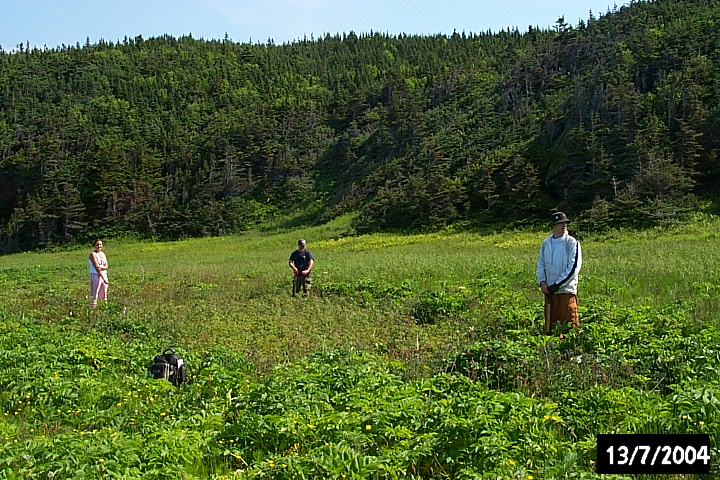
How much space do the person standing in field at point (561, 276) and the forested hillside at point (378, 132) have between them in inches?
1085

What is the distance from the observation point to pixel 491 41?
11888 cm

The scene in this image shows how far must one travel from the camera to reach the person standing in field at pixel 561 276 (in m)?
8.94

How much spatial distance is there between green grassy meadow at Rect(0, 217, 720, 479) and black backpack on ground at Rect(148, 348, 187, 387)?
0.29 metres

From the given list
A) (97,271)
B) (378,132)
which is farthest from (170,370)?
(378,132)

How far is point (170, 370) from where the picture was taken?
782 centimetres

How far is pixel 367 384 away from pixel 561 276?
167 inches

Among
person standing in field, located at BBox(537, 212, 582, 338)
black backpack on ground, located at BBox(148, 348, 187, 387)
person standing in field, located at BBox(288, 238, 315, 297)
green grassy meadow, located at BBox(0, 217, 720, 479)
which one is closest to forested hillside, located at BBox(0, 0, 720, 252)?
person standing in field, located at BBox(288, 238, 315, 297)

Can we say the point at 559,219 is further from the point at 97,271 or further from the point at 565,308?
the point at 97,271

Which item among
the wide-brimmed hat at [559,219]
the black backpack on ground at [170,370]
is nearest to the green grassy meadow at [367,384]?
the black backpack on ground at [170,370]

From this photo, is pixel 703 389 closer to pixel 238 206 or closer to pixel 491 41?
pixel 238 206

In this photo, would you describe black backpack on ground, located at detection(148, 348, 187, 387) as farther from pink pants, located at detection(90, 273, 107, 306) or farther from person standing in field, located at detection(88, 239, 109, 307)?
pink pants, located at detection(90, 273, 107, 306)

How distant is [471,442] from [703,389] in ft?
6.52

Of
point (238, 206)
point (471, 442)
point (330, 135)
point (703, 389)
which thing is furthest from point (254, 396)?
point (330, 135)

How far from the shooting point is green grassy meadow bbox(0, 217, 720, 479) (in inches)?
181
